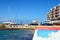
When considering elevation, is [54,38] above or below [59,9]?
below

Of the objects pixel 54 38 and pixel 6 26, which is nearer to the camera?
pixel 54 38

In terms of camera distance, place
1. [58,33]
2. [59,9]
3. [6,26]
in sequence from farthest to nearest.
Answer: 1. [6,26]
2. [59,9]
3. [58,33]

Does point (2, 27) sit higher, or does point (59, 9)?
point (59, 9)

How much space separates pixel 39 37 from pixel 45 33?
202 millimetres

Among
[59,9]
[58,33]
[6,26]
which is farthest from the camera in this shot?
[6,26]

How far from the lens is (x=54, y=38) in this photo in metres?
4.79

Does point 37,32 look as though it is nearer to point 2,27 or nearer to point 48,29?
point 48,29

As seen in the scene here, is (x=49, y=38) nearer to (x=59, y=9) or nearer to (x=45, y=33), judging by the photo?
(x=45, y=33)

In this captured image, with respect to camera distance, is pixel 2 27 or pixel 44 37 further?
pixel 2 27

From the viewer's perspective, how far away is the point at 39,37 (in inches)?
192

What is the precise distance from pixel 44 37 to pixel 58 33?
40 cm

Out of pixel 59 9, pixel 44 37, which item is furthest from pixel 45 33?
pixel 59 9

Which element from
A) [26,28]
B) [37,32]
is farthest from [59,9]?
[37,32]

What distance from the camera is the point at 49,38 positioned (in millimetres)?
4797
